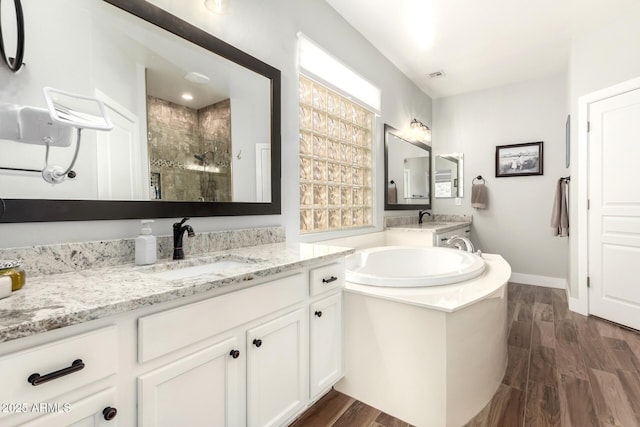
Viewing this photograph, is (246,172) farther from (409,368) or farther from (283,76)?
(409,368)

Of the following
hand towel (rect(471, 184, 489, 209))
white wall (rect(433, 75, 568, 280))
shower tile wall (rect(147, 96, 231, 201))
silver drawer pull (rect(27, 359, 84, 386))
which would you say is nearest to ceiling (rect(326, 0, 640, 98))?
white wall (rect(433, 75, 568, 280))

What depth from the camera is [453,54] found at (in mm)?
3166

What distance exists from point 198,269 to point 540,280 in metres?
4.19

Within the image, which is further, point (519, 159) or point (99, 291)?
point (519, 159)

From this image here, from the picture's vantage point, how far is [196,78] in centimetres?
152

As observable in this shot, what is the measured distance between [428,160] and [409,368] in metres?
3.43

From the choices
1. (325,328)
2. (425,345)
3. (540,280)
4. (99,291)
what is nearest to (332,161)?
(325,328)

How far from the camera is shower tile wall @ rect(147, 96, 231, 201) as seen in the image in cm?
136

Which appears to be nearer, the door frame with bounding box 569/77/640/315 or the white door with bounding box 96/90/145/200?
the white door with bounding box 96/90/145/200

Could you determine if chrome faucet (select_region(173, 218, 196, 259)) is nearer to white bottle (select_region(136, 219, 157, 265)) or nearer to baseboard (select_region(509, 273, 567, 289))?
white bottle (select_region(136, 219, 157, 265))

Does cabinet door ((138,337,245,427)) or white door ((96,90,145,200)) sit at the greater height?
white door ((96,90,145,200))

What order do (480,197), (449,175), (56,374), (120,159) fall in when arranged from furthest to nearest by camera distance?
(449,175) < (480,197) < (120,159) < (56,374)

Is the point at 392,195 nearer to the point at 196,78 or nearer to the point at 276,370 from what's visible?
the point at 196,78

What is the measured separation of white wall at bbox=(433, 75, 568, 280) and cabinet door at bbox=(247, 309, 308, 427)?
364cm
